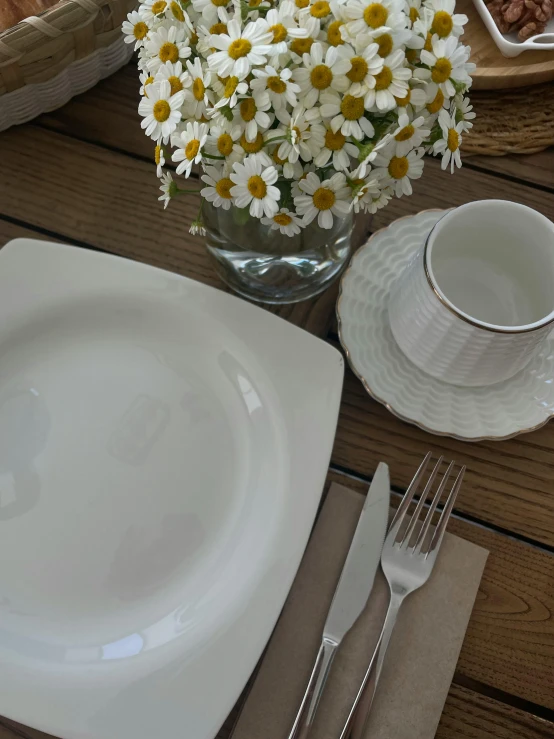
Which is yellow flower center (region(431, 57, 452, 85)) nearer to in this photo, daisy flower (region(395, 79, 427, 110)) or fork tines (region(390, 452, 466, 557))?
daisy flower (region(395, 79, 427, 110))

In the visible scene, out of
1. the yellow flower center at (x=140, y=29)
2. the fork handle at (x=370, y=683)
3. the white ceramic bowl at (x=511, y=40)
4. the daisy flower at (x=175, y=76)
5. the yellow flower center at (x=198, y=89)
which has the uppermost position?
the yellow flower center at (x=140, y=29)

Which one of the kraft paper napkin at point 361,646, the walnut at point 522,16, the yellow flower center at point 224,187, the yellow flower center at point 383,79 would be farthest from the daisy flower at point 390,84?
the walnut at point 522,16

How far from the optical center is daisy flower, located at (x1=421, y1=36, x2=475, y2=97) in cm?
35

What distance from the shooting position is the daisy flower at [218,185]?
40 cm

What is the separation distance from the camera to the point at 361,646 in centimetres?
48

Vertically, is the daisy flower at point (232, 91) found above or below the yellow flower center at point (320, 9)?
below

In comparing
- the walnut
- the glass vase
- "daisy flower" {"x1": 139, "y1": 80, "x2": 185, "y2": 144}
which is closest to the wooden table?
the glass vase

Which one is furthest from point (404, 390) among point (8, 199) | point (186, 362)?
point (8, 199)

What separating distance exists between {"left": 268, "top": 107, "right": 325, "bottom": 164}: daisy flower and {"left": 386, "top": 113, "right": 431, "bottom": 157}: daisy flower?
0.04 meters

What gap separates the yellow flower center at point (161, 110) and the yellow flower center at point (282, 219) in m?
0.09

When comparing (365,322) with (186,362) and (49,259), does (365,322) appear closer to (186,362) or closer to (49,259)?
(186,362)

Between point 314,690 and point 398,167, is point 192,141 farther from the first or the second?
point 314,690

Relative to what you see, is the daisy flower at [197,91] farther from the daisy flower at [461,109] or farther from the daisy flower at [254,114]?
the daisy flower at [461,109]

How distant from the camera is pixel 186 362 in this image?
21.3 inches
